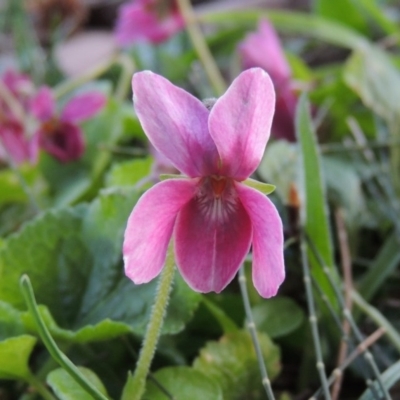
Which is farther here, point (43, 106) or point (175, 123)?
point (43, 106)

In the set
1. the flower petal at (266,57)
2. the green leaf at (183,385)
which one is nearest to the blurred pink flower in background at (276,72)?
the flower petal at (266,57)

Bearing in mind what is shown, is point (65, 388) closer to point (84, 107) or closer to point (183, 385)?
point (183, 385)

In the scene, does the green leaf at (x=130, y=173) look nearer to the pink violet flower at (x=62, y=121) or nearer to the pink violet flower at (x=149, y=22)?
the pink violet flower at (x=62, y=121)

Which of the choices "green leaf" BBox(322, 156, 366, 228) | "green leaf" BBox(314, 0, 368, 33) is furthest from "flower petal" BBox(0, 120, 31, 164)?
"green leaf" BBox(314, 0, 368, 33)

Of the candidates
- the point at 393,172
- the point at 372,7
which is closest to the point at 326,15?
the point at 372,7

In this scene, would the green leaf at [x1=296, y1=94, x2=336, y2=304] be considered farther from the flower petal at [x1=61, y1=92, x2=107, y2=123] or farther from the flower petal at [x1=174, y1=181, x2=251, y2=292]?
the flower petal at [x1=61, y1=92, x2=107, y2=123]

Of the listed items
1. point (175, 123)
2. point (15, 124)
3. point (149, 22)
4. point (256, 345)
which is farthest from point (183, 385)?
point (149, 22)

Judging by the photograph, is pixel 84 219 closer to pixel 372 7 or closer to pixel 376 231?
pixel 376 231
